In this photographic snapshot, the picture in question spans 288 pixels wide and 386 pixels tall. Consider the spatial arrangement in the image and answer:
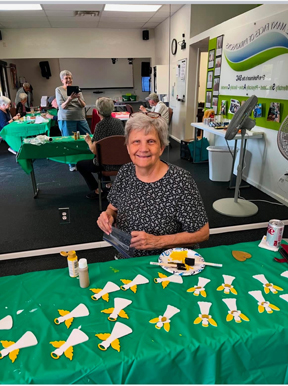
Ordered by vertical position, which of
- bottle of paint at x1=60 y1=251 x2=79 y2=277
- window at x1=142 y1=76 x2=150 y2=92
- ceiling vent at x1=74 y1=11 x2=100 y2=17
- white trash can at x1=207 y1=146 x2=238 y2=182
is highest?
ceiling vent at x1=74 y1=11 x2=100 y2=17

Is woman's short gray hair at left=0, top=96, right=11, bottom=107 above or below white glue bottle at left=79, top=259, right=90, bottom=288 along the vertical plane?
above

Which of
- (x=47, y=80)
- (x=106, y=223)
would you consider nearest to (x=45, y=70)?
(x=47, y=80)

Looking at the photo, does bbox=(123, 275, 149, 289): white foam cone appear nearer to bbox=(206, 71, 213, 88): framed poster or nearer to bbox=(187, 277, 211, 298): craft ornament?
bbox=(187, 277, 211, 298): craft ornament

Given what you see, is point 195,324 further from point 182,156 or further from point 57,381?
point 182,156

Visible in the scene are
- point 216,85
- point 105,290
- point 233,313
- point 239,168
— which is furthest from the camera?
point 216,85

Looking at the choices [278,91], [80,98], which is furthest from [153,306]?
[278,91]

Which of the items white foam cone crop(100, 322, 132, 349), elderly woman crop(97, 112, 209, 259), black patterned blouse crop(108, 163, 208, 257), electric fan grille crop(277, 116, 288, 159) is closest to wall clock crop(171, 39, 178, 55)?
electric fan grille crop(277, 116, 288, 159)

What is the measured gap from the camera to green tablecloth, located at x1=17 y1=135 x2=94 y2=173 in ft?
10.2

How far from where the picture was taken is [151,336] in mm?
802

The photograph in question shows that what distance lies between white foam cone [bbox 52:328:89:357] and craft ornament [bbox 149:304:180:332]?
8.4 inches

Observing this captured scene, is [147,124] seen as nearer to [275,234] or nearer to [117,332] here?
[275,234]

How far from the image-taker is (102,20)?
2682 mm

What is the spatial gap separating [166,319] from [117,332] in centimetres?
16

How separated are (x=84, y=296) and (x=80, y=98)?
7.72 ft
